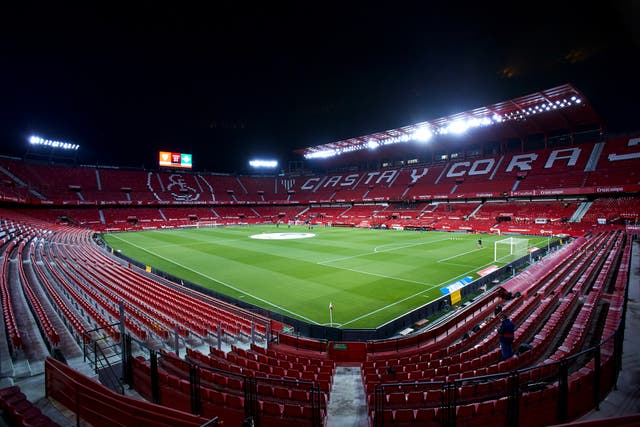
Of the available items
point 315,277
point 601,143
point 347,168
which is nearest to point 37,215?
point 315,277

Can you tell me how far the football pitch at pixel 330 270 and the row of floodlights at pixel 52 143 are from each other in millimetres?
28575

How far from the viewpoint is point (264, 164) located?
81.0 meters

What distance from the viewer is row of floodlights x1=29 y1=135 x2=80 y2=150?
47156 millimetres

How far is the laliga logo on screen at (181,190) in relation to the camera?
63500 millimetres

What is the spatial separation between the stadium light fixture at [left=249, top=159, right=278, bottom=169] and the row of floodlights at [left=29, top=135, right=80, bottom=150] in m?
35.9

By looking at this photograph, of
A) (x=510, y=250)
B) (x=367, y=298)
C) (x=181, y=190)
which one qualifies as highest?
(x=181, y=190)

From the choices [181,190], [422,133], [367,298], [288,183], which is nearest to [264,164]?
[288,183]

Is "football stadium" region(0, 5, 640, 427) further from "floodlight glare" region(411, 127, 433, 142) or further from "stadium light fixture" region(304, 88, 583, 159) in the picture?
"stadium light fixture" region(304, 88, 583, 159)

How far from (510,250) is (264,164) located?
215 feet

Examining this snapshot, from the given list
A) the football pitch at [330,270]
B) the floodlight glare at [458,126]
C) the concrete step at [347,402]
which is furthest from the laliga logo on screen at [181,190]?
the concrete step at [347,402]

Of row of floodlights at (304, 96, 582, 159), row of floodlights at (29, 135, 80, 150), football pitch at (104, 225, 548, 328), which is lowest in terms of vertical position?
football pitch at (104, 225, 548, 328)

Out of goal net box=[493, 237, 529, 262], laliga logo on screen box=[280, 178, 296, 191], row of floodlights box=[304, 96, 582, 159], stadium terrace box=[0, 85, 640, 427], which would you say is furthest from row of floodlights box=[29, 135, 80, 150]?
goal net box=[493, 237, 529, 262]

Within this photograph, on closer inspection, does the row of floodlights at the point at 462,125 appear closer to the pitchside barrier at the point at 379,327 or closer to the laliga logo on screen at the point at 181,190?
the pitchside barrier at the point at 379,327

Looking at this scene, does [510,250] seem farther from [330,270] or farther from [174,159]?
[174,159]
